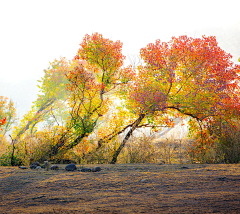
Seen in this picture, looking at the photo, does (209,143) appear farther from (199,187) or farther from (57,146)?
(57,146)

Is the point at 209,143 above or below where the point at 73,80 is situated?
below

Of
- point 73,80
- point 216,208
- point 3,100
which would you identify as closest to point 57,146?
point 73,80

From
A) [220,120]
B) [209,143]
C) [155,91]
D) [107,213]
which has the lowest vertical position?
[107,213]

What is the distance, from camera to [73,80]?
21.2 ft

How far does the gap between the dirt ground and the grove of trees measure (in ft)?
8.93

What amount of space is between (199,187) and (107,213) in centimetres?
141

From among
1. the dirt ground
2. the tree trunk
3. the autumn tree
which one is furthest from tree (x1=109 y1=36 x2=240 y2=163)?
the dirt ground

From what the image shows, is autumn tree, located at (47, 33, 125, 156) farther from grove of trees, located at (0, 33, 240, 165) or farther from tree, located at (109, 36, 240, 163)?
tree, located at (109, 36, 240, 163)

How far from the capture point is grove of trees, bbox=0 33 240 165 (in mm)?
6156

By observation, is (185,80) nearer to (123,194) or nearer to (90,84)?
(90,84)

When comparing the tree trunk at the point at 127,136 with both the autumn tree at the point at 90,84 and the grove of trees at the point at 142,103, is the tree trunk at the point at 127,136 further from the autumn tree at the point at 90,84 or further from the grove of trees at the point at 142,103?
the autumn tree at the point at 90,84

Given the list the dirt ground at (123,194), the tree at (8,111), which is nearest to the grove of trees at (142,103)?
the dirt ground at (123,194)

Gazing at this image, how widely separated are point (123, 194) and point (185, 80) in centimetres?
541

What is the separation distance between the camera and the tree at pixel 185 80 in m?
6.75
